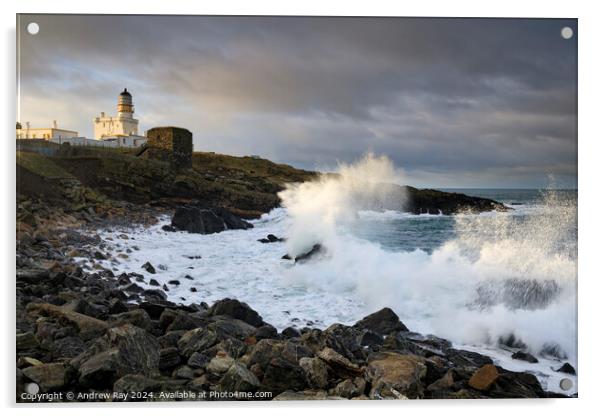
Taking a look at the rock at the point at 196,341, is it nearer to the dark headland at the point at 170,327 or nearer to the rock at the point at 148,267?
the dark headland at the point at 170,327

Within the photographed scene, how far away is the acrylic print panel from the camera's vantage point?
414cm

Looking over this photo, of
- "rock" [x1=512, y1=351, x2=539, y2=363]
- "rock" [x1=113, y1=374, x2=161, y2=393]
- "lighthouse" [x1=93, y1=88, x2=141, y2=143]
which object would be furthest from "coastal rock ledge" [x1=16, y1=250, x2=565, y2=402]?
"lighthouse" [x1=93, y1=88, x2=141, y2=143]

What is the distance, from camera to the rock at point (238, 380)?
3949 millimetres

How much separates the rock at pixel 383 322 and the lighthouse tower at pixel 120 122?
9.17ft

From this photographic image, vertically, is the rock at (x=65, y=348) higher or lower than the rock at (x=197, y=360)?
higher

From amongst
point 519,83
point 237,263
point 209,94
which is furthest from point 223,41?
point 519,83

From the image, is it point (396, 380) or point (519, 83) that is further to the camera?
point (519, 83)

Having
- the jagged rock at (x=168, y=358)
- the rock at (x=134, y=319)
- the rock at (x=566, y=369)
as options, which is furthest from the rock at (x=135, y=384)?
the rock at (x=566, y=369)

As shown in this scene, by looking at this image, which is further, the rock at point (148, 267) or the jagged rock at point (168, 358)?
the rock at point (148, 267)

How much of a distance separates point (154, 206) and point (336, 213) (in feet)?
5.88

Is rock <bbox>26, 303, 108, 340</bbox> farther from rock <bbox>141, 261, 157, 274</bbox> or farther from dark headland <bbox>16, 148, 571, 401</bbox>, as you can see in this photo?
rock <bbox>141, 261, 157, 274</bbox>

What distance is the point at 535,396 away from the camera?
13.7 ft
